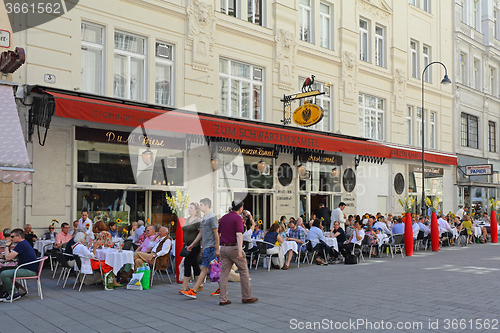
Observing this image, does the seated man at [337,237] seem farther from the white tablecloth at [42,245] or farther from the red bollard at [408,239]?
the white tablecloth at [42,245]

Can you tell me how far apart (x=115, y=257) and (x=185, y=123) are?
5000 mm

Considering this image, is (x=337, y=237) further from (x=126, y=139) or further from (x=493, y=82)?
(x=493, y=82)

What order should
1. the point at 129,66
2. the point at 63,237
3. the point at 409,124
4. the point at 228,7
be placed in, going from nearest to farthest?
1. the point at 63,237
2. the point at 129,66
3. the point at 228,7
4. the point at 409,124

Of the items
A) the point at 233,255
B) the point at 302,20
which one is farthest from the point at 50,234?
the point at 302,20

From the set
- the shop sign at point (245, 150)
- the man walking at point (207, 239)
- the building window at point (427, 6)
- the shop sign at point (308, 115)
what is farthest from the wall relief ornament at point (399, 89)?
the man walking at point (207, 239)

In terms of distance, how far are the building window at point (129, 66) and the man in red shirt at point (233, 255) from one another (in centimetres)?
758

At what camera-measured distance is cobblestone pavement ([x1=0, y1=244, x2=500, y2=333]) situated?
6191 millimetres

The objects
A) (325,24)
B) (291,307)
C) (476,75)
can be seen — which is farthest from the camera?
(476,75)

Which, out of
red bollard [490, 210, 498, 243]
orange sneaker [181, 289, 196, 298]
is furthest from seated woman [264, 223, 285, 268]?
red bollard [490, 210, 498, 243]

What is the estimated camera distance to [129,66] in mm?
14242

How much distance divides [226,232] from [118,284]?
2990 millimetres

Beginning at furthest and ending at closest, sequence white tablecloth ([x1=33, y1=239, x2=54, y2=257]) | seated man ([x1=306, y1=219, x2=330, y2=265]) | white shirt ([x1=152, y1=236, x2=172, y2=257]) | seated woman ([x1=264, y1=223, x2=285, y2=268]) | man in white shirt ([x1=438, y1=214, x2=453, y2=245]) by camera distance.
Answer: man in white shirt ([x1=438, y1=214, x2=453, y2=245]) < seated man ([x1=306, y1=219, x2=330, y2=265]) < seated woman ([x1=264, y1=223, x2=285, y2=268]) < white tablecloth ([x1=33, y1=239, x2=54, y2=257]) < white shirt ([x1=152, y1=236, x2=172, y2=257])

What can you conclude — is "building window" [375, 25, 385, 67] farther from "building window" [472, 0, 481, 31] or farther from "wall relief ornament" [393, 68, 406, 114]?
"building window" [472, 0, 481, 31]

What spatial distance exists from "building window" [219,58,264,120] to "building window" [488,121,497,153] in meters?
19.8
